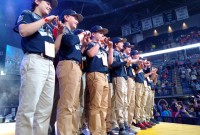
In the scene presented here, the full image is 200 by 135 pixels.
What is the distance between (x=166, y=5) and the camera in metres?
11.2

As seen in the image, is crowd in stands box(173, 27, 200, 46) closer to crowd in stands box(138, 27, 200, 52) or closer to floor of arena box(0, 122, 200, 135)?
crowd in stands box(138, 27, 200, 52)

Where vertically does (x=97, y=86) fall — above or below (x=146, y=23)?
below

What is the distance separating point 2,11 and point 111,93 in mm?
8285

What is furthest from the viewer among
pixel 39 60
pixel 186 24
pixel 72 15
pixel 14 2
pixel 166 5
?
pixel 186 24

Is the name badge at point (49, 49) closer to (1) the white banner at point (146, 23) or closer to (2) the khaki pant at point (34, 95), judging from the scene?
(2) the khaki pant at point (34, 95)

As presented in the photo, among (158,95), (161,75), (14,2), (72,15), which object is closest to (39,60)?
(72,15)

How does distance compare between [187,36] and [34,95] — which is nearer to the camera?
[34,95]

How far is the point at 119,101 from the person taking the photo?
290 cm

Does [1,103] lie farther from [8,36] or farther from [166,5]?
[166,5]

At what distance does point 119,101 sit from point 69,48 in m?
1.22

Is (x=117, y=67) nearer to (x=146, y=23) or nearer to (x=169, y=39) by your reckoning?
(x=146, y=23)

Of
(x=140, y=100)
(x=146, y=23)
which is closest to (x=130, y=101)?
(x=140, y=100)

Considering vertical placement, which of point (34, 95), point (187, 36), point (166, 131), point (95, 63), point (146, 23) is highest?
point (146, 23)

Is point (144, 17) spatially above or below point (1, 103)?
above
